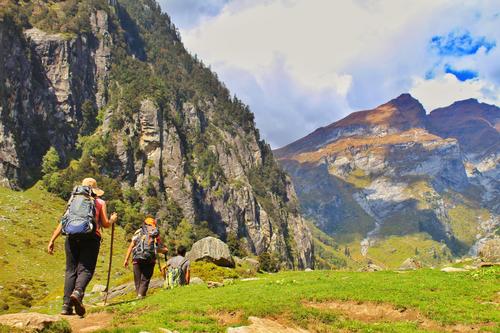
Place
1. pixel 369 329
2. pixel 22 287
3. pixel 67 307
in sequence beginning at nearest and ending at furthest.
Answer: pixel 67 307 → pixel 369 329 → pixel 22 287

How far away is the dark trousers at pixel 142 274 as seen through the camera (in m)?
22.6

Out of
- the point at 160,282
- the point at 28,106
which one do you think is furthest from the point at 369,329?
the point at 28,106

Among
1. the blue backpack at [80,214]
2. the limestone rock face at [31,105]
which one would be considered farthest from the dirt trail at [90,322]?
the limestone rock face at [31,105]

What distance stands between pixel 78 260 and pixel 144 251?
258 inches

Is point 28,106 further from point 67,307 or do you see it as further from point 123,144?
point 67,307

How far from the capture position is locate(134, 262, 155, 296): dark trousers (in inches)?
891

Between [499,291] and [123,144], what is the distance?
17489 centimetres

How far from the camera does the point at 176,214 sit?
595 ft

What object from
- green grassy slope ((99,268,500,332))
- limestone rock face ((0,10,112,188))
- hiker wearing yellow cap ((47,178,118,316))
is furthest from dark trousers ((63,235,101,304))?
limestone rock face ((0,10,112,188))

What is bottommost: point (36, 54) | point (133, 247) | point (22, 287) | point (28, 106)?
point (22, 287)

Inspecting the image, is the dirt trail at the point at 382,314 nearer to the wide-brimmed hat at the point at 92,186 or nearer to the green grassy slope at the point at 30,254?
the wide-brimmed hat at the point at 92,186

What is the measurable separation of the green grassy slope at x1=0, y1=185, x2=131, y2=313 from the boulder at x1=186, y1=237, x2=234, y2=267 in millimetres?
10343

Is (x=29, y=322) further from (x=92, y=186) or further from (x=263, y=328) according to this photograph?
(x=263, y=328)

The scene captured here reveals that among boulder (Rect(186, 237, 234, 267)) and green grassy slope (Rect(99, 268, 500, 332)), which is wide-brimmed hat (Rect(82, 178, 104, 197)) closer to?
green grassy slope (Rect(99, 268, 500, 332))
